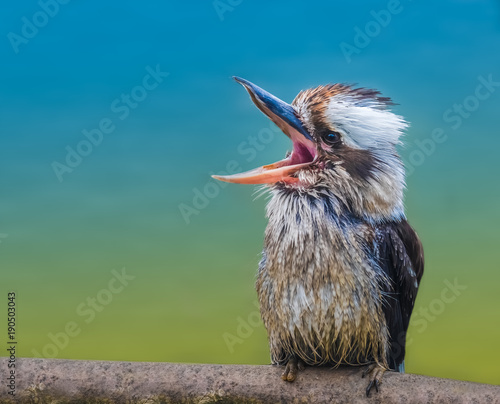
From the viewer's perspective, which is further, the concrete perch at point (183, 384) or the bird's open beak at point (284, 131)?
the bird's open beak at point (284, 131)

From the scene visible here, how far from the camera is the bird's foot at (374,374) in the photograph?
7.73ft

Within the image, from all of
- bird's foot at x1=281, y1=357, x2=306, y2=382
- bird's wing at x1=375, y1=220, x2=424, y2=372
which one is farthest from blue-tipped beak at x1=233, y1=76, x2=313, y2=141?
bird's foot at x1=281, y1=357, x2=306, y2=382

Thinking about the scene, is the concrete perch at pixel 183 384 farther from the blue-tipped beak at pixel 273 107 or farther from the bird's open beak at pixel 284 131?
the blue-tipped beak at pixel 273 107

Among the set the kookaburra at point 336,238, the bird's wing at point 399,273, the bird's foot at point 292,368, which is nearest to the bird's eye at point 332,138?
the kookaburra at point 336,238

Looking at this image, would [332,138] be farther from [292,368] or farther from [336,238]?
[292,368]

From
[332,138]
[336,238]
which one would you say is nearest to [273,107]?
[332,138]

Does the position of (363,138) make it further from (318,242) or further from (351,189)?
(318,242)

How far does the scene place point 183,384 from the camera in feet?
7.93

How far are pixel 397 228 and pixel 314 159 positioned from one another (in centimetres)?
42

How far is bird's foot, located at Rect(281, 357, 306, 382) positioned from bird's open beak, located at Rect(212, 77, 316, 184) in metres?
0.70

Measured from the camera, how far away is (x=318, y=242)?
7.90 ft

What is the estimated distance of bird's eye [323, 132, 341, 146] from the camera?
2482mm

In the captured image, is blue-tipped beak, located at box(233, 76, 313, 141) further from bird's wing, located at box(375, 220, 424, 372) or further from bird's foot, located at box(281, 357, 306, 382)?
bird's foot, located at box(281, 357, 306, 382)

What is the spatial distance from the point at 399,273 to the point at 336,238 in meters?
0.31
